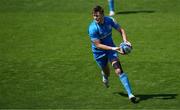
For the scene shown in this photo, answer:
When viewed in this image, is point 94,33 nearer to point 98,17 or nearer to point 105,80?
point 98,17

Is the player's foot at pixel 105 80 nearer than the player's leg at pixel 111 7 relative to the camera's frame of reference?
Yes

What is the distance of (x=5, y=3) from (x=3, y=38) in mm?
5219

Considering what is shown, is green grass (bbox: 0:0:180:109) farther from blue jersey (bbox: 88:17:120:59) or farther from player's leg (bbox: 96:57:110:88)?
blue jersey (bbox: 88:17:120:59)

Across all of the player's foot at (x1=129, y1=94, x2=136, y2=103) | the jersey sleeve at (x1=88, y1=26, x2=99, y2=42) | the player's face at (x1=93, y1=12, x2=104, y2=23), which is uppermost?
the player's face at (x1=93, y1=12, x2=104, y2=23)

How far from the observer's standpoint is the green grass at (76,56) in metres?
10.8

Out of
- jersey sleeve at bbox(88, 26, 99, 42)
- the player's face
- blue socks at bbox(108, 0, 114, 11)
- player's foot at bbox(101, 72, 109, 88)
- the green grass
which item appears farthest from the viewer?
blue socks at bbox(108, 0, 114, 11)

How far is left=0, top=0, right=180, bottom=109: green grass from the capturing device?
35.5 feet

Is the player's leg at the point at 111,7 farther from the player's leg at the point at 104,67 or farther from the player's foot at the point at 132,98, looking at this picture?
the player's foot at the point at 132,98

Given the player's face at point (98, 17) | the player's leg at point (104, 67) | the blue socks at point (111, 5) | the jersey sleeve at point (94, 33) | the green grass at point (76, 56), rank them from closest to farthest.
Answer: the player's face at point (98, 17) < the jersey sleeve at point (94, 33) < the green grass at point (76, 56) < the player's leg at point (104, 67) < the blue socks at point (111, 5)

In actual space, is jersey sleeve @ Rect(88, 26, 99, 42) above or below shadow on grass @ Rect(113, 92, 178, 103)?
above

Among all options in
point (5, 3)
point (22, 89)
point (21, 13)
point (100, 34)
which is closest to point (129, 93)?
point (100, 34)

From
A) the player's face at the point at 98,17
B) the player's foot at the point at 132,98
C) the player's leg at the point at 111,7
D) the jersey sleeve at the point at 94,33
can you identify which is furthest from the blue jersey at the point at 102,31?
the player's leg at the point at 111,7

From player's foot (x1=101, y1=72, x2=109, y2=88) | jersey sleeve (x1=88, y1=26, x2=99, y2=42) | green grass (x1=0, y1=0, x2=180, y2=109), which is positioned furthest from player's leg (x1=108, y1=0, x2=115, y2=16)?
jersey sleeve (x1=88, y1=26, x2=99, y2=42)

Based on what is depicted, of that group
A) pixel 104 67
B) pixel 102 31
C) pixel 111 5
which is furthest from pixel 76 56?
pixel 111 5
